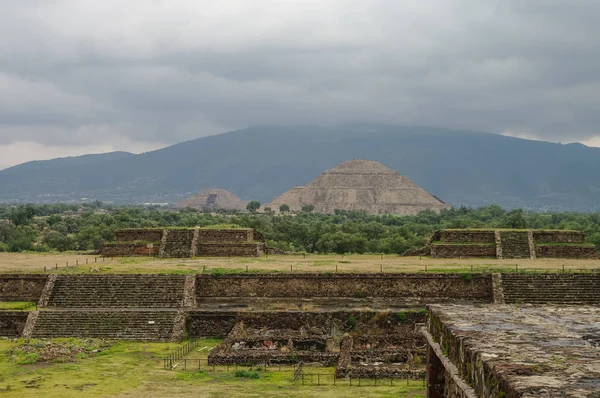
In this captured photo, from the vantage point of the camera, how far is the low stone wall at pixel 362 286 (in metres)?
32.6

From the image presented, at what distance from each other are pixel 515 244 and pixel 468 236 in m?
2.81

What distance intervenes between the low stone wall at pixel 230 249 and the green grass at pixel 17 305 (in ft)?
42.1

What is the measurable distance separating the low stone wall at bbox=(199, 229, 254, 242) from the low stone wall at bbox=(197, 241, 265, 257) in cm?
75

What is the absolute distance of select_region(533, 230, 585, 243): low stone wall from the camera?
43.6 metres

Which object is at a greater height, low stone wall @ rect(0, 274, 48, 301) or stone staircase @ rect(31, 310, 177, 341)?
low stone wall @ rect(0, 274, 48, 301)

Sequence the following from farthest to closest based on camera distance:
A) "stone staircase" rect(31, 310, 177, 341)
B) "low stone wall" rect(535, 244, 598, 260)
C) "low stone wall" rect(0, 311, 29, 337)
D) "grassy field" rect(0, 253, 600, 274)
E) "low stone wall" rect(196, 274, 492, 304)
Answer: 1. "low stone wall" rect(535, 244, 598, 260)
2. "grassy field" rect(0, 253, 600, 274)
3. "low stone wall" rect(196, 274, 492, 304)
4. "low stone wall" rect(0, 311, 29, 337)
5. "stone staircase" rect(31, 310, 177, 341)

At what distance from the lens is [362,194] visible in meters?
172

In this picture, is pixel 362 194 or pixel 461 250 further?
pixel 362 194

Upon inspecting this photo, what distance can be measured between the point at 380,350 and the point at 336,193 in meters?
145

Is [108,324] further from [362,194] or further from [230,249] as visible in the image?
[362,194]

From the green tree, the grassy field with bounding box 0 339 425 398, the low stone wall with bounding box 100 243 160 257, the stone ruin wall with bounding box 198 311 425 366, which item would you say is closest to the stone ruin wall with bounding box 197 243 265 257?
the low stone wall with bounding box 100 243 160 257

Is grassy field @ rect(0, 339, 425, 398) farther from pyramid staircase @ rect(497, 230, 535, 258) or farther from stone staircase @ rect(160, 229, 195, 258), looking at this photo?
pyramid staircase @ rect(497, 230, 535, 258)

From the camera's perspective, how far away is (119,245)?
44156 mm

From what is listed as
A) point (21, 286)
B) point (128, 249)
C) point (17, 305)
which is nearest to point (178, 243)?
point (128, 249)
